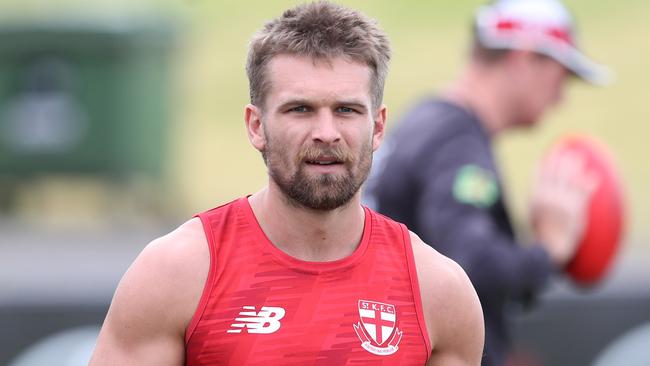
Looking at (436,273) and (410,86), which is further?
(410,86)

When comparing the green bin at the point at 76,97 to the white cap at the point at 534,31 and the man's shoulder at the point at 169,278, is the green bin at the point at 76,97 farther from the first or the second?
the man's shoulder at the point at 169,278

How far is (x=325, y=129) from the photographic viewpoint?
330 centimetres

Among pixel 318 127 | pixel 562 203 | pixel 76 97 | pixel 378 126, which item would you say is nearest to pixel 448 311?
pixel 378 126

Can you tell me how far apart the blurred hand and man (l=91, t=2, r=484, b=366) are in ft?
8.07

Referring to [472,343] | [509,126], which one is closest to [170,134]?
[509,126]

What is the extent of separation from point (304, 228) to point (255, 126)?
0.28 metres

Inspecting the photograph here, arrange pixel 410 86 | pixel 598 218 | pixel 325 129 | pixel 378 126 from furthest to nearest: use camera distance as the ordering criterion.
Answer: pixel 410 86
pixel 598 218
pixel 378 126
pixel 325 129

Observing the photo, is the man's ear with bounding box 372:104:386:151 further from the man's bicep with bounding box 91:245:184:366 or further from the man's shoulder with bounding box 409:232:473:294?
the man's bicep with bounding box 91:245:184:366

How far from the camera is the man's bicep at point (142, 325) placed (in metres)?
3.32

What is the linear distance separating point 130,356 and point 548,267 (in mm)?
2730

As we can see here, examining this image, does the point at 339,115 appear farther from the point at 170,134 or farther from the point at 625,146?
the point at 625,146

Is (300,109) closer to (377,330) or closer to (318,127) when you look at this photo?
(318,127)

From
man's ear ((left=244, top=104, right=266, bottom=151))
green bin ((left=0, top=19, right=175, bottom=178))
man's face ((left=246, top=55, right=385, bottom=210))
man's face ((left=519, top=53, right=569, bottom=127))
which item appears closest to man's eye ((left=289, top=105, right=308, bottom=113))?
man's face ((left=246, top=55, right=385, bottom=210))

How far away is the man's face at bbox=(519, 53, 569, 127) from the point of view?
5.92m
